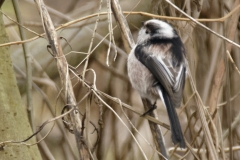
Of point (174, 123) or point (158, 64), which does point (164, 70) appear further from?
point (174, 123)

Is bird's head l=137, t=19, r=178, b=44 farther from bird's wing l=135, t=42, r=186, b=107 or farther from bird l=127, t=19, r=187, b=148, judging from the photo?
bird's wing l=135, t=42, r=186, b=107

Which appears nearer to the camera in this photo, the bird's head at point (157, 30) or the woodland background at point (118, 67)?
the bird's head at point (157, 30)

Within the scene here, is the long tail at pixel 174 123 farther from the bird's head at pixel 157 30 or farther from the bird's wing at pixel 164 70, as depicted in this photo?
the bird's head at pixel 157 30

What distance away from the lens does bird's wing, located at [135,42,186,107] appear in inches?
84.0

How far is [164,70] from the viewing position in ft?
7.30

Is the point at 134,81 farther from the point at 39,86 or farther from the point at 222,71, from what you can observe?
the point at 39,86

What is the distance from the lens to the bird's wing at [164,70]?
2.13 metres

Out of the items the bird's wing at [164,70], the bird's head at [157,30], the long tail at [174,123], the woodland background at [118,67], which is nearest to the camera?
the long tail at [174,123]

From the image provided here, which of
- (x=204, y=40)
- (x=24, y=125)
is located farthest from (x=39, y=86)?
(x=204, y=40)

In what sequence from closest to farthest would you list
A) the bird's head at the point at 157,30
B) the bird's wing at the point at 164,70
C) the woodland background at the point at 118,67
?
the bird's wing at the point at 164,70, the bird's head at the point at 157,30, the woodland background at the point at 118,67

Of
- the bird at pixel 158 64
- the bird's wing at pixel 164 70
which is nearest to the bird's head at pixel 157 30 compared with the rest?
the bird at pixel 158 64

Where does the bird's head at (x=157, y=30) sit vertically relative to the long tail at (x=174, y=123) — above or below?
above

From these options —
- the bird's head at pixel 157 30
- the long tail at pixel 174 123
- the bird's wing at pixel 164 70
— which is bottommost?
the long tail at pixel 174 123

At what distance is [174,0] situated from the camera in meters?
2.78
